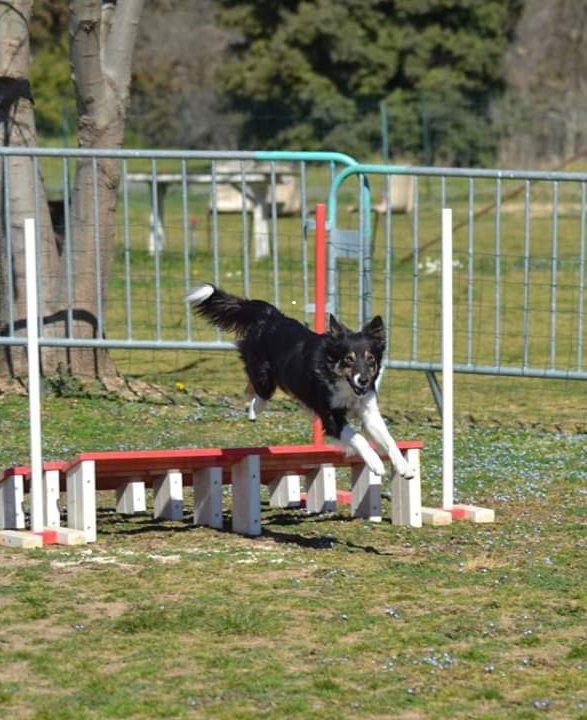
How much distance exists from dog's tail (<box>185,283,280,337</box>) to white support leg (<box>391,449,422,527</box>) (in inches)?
50.6

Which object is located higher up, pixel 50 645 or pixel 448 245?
pixel 448 245

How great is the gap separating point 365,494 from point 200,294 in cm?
150

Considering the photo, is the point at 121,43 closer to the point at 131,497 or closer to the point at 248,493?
the point at 131,497

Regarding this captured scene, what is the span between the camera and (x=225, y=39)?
1654 inches

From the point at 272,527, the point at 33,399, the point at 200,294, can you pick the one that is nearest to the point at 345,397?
the point at 272,527

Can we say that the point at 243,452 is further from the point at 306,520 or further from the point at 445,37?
the point at 445,37

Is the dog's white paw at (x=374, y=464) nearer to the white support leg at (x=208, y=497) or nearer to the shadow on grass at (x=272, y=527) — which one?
the shadow on grass at (x=272, y=527)

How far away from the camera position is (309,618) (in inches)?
246

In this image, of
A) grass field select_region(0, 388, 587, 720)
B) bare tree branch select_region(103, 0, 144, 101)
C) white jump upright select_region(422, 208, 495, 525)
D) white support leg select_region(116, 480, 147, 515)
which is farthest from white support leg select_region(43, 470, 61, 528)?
bare tree branch select_region(103, 0, 144, 101)

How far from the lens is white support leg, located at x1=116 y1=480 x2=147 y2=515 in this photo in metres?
8.41

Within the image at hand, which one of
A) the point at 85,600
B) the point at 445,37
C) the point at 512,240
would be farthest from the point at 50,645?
the point at 445,37

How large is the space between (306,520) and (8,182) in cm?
439

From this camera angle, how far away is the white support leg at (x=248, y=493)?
7.91m

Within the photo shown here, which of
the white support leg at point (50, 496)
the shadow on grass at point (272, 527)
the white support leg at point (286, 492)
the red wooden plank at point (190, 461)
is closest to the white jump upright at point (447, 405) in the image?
the red wooden plank at point (190, 461)
